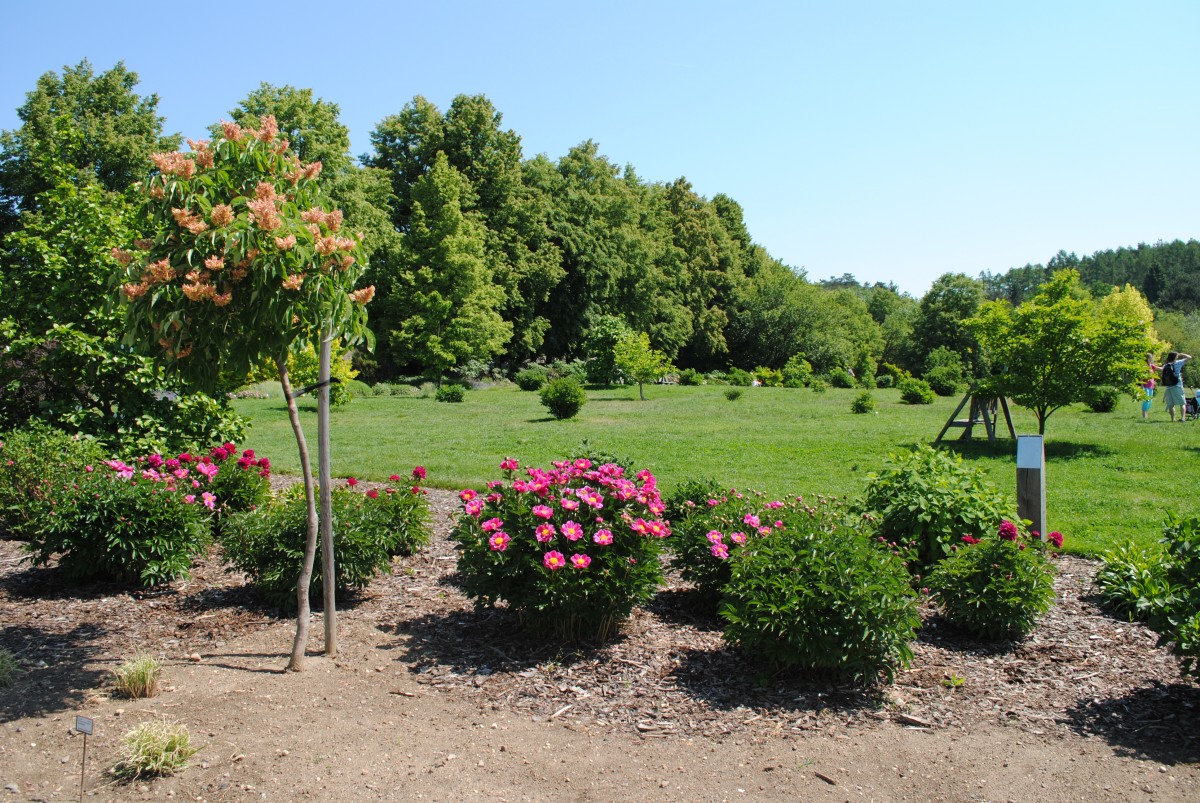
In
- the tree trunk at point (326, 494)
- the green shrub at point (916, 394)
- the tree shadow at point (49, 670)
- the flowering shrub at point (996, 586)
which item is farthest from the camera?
the green shrub at point (916, 394)

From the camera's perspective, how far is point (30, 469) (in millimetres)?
6070

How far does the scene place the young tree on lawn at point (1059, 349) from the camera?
36.8ft

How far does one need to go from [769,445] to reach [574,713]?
1003 centimetres

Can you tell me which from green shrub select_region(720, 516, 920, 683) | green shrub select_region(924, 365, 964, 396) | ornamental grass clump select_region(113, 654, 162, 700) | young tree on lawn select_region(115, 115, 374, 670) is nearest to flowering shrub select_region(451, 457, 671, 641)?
green shrub select_region(720, 516, 920, 683)

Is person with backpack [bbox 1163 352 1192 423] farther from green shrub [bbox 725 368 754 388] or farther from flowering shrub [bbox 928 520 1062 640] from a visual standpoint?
green shrub [bbox 725 368 754 388]

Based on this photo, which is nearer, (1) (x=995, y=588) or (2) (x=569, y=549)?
(2) (x=569, y=549)

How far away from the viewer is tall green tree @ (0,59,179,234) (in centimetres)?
2650

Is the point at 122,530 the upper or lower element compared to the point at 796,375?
lower

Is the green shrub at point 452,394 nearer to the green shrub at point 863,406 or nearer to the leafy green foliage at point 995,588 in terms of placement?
the green shrub at point 863,406

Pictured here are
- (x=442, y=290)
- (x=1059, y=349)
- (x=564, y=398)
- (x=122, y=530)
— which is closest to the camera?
(x=122, y=530)

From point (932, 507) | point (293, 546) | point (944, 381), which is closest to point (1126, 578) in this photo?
point (932, 507)

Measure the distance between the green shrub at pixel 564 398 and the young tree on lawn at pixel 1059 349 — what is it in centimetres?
859

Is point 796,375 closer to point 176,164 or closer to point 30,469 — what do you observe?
point 30,469

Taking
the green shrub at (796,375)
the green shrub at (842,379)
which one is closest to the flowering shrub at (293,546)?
the green shrub at (796,375)
